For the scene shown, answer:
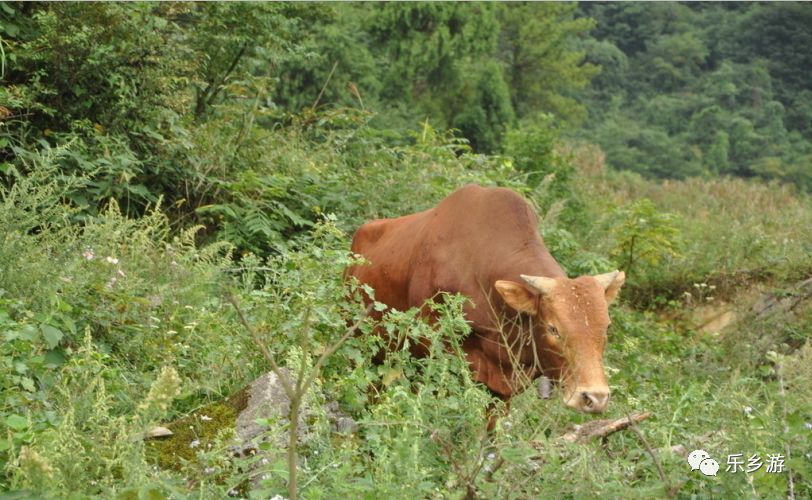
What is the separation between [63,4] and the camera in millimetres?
9016

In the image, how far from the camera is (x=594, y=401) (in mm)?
5336

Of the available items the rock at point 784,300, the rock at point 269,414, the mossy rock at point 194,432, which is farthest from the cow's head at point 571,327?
Answer: the rock at point 784,300

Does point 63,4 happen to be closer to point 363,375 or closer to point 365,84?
point 363,375

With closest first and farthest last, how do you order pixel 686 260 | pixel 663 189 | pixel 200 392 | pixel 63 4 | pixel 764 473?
pixel 764 473 → pixel 200 392 → pixel 63 4 → pixel 686 260 → pixel 663 189

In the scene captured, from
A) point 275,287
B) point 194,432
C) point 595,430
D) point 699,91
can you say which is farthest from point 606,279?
point 699,91

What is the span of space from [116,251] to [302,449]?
3.25 metres

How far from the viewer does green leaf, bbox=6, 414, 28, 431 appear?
13.4 feet

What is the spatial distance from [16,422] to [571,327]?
2702mm

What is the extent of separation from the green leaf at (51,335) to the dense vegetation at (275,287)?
12 mm

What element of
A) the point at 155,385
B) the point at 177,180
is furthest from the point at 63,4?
the point at 155,385

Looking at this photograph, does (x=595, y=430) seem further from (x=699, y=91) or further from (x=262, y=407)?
(x=699, y=91)

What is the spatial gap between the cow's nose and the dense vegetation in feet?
0.47

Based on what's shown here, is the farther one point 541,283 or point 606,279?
point 606,279

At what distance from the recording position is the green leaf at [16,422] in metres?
4.09
